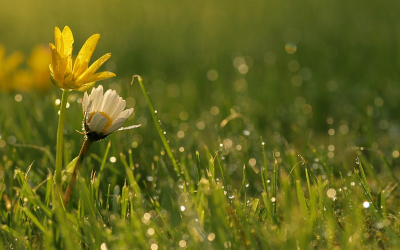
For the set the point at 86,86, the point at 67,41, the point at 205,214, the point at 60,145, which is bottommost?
the point at 205,214

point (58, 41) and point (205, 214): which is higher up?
point (58, 41)

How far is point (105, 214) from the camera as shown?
1240 mm

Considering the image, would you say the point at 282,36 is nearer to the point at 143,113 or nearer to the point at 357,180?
the point at 143,113

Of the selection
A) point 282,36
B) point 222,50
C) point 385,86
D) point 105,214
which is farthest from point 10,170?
point 282,36

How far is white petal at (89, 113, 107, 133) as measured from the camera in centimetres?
119

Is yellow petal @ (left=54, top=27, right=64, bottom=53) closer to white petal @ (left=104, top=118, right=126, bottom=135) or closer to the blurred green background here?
white petal @ (left=104, top=118, right=126, bottom=135)

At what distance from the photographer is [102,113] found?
4.04 ft

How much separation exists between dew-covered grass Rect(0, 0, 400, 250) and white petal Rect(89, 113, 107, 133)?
0.12 m

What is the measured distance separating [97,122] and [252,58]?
2699 millimetres

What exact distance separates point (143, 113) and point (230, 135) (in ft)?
1.26

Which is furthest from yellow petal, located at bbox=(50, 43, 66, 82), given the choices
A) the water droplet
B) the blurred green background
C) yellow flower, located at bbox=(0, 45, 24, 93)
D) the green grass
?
yellow flower, located at bbox=(0, 45, 24, 93)

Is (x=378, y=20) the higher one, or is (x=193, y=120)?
(x=378, y=20)

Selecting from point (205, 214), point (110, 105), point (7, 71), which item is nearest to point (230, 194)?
point (205, 214)

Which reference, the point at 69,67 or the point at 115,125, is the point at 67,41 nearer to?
the point at 69,67
